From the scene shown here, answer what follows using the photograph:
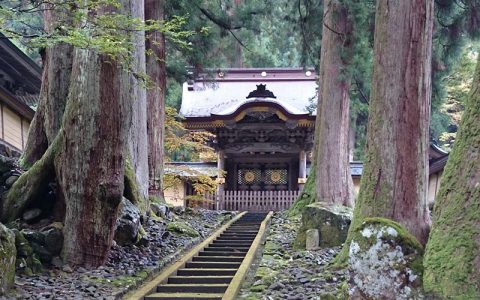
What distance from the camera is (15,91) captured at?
13547mm

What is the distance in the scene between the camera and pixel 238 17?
13.0m

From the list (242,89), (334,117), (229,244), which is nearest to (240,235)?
(229,244)

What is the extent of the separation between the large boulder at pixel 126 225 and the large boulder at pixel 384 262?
12.3ft

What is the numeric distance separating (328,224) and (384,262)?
147 inches

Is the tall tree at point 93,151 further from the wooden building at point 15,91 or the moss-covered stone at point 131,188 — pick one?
the wooden building at point 15,91

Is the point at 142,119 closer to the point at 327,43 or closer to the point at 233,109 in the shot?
the point at 327,43

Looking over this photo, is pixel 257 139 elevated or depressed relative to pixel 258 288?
elevated

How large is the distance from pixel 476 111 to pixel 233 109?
14.3m

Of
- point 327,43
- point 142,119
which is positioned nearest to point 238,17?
point 327,43

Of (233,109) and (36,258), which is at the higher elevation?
(233,109)

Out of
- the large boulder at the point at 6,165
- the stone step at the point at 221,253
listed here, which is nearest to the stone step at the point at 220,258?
the stone step at the point at 221,253

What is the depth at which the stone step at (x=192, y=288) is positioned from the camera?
5559 millimetres

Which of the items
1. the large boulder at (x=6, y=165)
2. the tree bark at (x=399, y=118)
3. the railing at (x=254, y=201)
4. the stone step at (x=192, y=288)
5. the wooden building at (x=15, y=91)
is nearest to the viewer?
the tree bark at (x=399, y=118)

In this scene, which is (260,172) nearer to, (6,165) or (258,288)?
(6,165)
